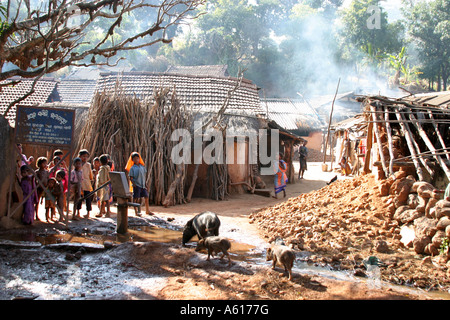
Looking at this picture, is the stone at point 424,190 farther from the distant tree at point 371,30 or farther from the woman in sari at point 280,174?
the distant tree at point 371,30

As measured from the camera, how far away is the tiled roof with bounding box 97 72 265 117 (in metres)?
13.8

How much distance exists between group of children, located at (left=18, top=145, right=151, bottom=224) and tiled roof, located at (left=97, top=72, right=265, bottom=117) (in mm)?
5100

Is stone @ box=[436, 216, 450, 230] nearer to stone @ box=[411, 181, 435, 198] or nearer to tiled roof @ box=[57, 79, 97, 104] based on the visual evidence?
stone @ box=[411, 181, 435, 198]

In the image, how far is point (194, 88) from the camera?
14531mm

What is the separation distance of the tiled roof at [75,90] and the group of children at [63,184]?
11.1 m

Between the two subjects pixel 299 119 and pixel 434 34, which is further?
pixel 434 34

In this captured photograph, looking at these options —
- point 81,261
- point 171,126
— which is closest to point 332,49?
point 171,126

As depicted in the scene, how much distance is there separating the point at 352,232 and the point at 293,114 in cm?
1979

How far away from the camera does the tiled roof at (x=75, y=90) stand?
63.1 ft

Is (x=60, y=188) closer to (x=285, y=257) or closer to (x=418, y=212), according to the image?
(x=285, y=257)

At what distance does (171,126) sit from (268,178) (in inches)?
237

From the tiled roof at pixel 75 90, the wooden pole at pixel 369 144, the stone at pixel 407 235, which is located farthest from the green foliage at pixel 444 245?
the tiled roof at pixel 75 90

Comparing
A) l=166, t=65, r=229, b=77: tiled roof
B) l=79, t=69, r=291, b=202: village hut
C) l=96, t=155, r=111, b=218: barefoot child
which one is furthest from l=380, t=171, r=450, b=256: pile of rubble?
l=166, t=65, r=229, b=77: tiled roof

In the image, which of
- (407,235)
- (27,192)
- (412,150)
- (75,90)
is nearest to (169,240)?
(27,192)
